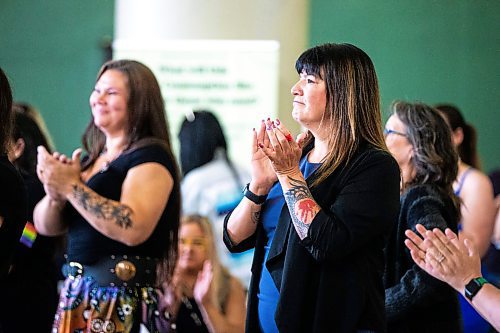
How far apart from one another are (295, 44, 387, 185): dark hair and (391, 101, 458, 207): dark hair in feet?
2.37

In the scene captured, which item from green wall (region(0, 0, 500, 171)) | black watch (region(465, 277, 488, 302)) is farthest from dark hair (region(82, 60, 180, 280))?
green wall (region(0, 0, 500, 171))

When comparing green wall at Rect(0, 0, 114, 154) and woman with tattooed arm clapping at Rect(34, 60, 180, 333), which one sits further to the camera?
green wall at Rect(0, 0, 114, 154)

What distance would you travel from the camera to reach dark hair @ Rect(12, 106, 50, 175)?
11.5 ft

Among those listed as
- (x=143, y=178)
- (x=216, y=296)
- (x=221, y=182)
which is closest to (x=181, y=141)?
(x=221, y=182)

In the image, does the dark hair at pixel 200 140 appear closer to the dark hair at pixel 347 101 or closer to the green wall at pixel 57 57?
the dark hair at pixel 347 101

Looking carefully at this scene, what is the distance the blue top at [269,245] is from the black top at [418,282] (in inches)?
23.2

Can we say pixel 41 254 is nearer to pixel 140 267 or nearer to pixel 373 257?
pixel 140 267

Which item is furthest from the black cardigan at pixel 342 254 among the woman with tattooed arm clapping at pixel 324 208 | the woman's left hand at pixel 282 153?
the woman's left hand at pixel 282 153

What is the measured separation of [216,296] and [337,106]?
5.15ft

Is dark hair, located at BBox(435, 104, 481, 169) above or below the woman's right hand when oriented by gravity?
below

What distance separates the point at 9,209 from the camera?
7.54 feet

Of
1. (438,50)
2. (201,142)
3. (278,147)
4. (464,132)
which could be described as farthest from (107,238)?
(438,50)

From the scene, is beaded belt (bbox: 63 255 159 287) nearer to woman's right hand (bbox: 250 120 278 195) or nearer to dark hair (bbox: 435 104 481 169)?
woman's right hand (bbox: 250 120 278 195)

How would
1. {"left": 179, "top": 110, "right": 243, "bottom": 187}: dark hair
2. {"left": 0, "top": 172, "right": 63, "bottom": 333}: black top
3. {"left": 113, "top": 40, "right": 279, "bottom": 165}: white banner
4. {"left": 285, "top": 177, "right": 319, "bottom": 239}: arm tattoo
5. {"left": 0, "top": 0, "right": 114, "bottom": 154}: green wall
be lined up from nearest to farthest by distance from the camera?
{"left": 285, "top": 177, "right": 319, "bottom": 239}: arm tattoo
{"left": 0, "top": 172, "right": 63, "bottom": 333}: black top
{"left": 179, "top": 110, "right": 243, "bottom": 187}: dark hair
{"left": 113, "top": 40, "right": 279, "bottom": 165}: white banner
{"left": 0, "top": 0, "right": 114, "bottom": 154}: green wall
